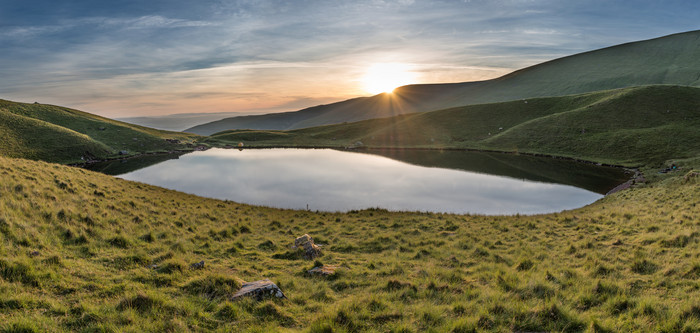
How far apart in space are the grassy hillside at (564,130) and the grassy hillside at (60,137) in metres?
32.8

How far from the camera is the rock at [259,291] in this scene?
333 inches

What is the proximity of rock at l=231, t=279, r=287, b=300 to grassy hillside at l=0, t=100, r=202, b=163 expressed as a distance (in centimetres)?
9371

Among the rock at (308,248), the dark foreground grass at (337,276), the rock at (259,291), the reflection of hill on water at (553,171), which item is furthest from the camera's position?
the reflection of hill on water at (553,171)

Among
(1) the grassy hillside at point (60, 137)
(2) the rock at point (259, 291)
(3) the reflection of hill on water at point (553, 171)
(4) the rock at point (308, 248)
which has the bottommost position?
(4) the rock at point (308, 248)

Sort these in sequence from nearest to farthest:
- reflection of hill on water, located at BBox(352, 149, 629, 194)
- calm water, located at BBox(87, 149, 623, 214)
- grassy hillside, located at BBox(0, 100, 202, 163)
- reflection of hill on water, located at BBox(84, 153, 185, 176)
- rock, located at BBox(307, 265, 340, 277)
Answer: rock, located at BBox(307, 265, 340, 277) < calm water, located at BBox(87, 149, 623, 214) < reflection of hill on water, located at BBox(352, 149, 629, 194) < reflection of hill on water, located at BBox(84, 153, 185, 176) < grassy hillside, located at BBox(0, 100, 202, 163)

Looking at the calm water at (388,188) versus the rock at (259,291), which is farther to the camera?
the calm water at (388,188)

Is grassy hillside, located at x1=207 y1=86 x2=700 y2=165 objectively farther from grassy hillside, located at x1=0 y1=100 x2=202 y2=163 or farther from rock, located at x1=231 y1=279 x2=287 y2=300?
rock, located at x1=231 y1=279 x2=287 y2=300

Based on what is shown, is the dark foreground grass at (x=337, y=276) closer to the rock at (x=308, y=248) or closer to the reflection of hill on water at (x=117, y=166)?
the rock at (x=308, y=248)

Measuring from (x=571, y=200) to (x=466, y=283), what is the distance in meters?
31.8

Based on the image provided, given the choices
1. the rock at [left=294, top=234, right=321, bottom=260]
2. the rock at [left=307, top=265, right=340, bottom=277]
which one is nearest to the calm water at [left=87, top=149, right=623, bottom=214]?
the rock at [left=294, top=234, right=321, bottom=260]

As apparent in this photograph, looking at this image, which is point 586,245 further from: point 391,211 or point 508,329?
point 391,211

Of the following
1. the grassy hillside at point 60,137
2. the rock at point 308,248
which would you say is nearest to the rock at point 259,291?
the rock at point 308,248

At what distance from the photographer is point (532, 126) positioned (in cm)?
9525

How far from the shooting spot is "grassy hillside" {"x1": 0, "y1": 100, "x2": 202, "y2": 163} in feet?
248
